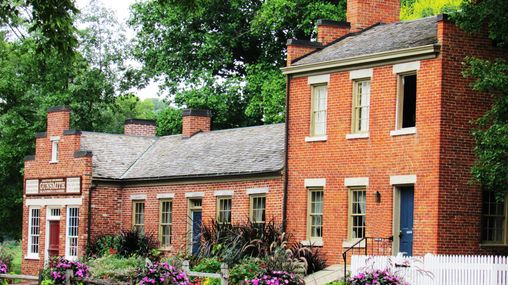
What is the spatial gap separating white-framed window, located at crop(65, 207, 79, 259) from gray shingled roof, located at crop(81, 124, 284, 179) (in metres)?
1.75

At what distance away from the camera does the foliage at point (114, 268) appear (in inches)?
1347

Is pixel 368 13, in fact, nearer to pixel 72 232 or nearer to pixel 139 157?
pixel 139 157

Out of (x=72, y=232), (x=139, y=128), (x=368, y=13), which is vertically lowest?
(x=72, y=232)

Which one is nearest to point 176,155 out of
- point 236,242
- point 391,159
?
point 236,242

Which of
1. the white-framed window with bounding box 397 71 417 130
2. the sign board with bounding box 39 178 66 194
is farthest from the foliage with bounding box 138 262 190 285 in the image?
the sign board with bounding box 39 178 66 194

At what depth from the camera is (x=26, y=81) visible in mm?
58969

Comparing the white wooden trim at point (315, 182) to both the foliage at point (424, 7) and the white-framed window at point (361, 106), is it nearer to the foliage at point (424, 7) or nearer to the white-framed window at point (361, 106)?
the white-framed window at point (361, 106)

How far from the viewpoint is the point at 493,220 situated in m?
33.2

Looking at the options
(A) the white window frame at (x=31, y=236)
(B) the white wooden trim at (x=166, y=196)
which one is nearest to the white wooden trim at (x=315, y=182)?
(B) the white wooden trim at (x=166, y=196)

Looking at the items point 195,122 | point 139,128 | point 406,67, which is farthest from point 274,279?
point 139,128

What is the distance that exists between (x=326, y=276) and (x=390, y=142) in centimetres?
418

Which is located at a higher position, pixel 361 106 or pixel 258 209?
pixel 361 106

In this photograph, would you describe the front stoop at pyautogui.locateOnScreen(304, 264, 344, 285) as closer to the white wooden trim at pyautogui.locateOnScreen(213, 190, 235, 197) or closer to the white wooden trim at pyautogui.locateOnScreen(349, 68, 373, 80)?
the white wooden trim at pyautogui.locateOnScreen(349, 68, 373, 80)

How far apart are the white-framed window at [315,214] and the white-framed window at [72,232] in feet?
40.9
